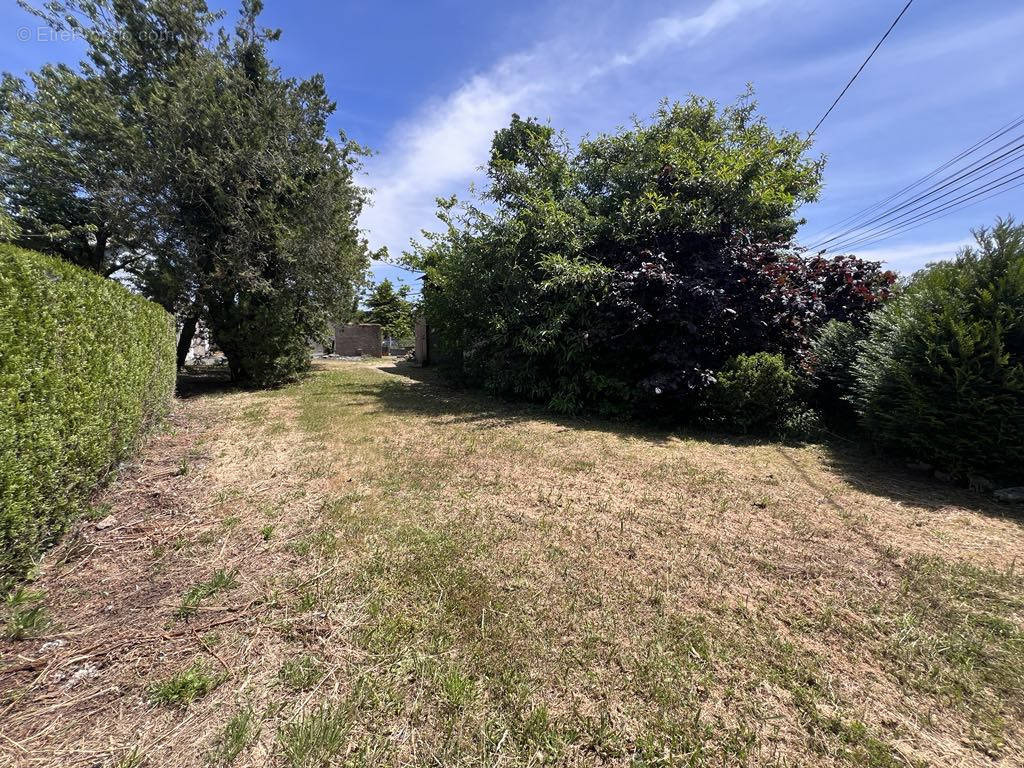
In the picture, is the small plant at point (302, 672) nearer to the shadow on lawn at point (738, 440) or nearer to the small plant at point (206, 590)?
the small plant at point (206, 590)

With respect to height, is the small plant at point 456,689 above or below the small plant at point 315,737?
above

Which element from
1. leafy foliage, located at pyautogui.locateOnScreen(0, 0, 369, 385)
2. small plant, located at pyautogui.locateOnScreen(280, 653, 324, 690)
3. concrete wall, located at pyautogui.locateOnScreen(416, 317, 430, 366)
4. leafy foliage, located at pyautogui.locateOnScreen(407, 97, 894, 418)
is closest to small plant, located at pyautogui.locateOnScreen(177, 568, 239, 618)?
small plant, located at pyautogui.locateOnScreen(280, 653, 324, 690)

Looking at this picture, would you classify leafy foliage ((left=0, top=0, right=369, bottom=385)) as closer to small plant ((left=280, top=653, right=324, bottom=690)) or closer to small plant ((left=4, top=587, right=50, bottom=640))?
small plant ((left=4, top=587, right=50, bottom=640))

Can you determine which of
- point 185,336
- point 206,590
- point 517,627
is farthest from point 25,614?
point 185,336

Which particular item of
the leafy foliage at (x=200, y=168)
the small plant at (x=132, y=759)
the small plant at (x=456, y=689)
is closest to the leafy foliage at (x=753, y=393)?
the small plant at (x=456, y=689)

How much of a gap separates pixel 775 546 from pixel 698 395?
153 inches

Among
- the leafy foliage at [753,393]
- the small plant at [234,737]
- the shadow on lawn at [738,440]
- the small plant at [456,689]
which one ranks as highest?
the leafy foliage at [753,393]

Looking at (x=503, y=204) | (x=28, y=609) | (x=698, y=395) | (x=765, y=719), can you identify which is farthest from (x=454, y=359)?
(x=765, y=719)

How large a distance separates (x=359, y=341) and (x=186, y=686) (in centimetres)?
2402

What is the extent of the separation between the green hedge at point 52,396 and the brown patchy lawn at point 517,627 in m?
0.39

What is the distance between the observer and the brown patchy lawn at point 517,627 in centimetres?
150

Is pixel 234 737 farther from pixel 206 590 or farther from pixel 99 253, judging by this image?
pixel 99 253

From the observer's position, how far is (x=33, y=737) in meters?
1.46

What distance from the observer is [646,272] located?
647cm
